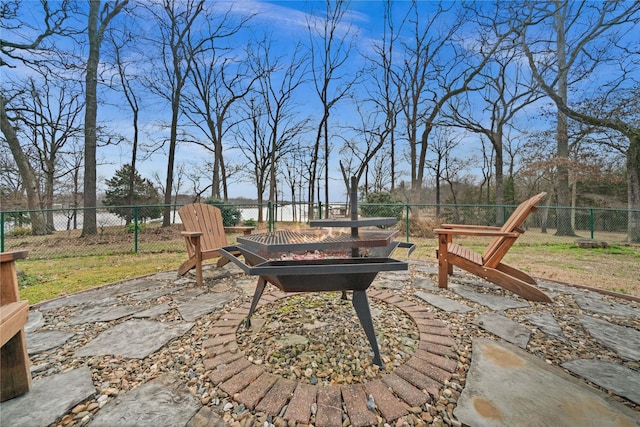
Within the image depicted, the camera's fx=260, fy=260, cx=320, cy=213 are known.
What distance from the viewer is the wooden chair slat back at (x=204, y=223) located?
3.27 meters

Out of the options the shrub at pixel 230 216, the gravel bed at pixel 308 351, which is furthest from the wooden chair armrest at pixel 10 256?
the shrub at pixel 230 216

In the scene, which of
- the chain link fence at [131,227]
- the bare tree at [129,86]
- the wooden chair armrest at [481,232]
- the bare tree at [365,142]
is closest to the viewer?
the wooden chair armrest at [481,232]

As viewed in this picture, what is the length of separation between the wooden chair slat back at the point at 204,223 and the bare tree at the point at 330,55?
25.2 ft

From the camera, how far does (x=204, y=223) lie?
11.5 feet

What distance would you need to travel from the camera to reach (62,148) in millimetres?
11805

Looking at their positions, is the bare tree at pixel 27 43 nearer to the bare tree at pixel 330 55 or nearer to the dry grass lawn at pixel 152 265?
the dry grass lawn at pixel 152 265

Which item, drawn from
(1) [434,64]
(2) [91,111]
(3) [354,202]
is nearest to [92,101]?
(2) [91,111]

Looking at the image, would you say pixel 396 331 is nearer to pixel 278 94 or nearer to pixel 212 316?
pixel 212 316

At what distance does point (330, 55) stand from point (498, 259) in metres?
12.1

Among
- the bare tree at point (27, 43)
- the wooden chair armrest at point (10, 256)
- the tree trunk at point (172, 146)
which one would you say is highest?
the bare tree at point (27, 43)

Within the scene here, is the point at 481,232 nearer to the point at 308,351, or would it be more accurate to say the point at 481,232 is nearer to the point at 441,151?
the point at 308,351

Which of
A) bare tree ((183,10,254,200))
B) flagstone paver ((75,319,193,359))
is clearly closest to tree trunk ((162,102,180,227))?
bare tree ((183,10,254,200))

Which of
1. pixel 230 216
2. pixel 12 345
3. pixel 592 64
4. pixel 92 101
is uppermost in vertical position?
pixel 592 64

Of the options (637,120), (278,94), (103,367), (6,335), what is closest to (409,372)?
(103,367)
